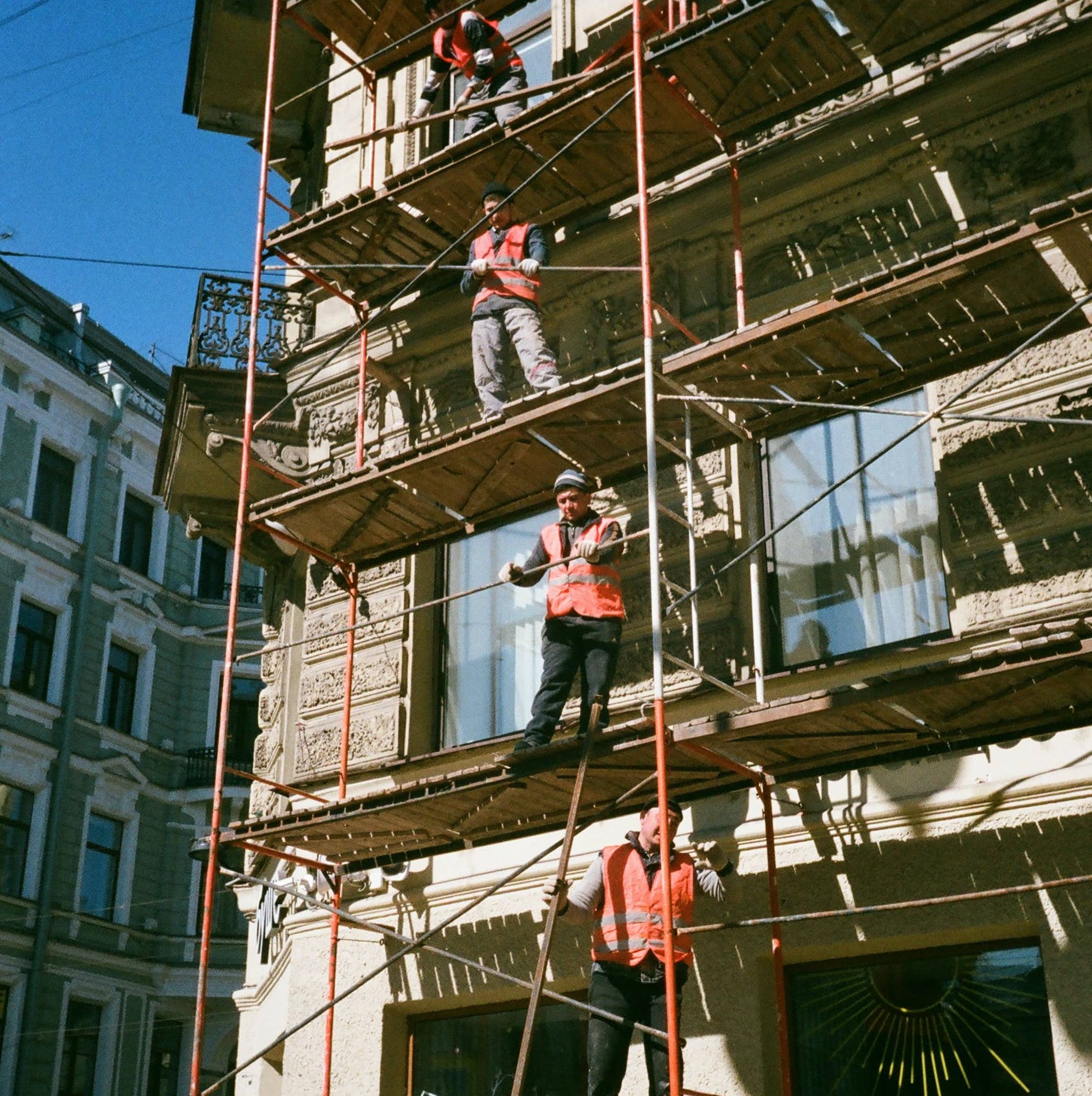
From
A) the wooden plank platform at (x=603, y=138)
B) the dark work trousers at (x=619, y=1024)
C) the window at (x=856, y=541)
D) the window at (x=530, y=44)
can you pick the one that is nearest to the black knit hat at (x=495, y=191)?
the wooden plank platform at (x=603, y=138)

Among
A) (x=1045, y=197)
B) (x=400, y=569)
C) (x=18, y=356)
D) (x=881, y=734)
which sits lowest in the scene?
(x=881, y=734)

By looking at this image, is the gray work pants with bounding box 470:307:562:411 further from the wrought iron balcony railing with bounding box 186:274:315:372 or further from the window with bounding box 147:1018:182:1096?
the window with bounding box 147:1018:182:1096

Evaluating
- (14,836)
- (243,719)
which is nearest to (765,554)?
(14,836)

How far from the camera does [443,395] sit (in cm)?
1210

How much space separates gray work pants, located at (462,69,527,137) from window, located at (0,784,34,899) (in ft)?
61.9

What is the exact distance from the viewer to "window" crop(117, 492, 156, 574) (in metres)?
31.8

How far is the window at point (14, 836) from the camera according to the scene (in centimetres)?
2631

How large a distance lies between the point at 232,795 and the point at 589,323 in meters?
20.9

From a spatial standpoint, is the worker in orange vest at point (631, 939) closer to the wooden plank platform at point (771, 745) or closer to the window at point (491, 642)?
the wooden plank platform at point (771, 745)

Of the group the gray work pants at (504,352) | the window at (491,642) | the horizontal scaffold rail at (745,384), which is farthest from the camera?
the window at (491,642)

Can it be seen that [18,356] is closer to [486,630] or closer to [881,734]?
[486,630]

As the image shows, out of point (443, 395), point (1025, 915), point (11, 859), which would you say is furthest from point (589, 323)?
point (11, 859)

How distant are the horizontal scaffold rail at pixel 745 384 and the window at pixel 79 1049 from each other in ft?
60.8

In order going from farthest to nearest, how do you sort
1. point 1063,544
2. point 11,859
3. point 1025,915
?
point 11,859
point 1063,544
point 1025,915
